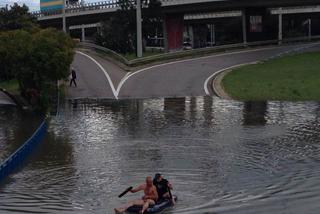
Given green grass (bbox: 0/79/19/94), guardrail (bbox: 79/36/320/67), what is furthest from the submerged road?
green grass (bbox: 0/79/19/94)

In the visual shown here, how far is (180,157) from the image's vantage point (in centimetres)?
2394

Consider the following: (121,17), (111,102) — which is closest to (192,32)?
(121,17)

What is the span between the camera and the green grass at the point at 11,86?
50825mm

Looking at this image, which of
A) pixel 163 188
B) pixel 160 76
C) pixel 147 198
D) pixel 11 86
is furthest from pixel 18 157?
pixel 11 86

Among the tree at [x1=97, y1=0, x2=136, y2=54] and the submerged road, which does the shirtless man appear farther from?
the tree at [x1=97, y1=0, x2=136, y2=54]

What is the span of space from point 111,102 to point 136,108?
368cm

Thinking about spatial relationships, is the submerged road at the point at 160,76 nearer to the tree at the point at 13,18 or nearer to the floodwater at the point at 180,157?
the floodwater at the point at 180,157

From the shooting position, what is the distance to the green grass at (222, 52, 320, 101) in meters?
42.2

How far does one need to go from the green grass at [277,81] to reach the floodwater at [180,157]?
295 cm

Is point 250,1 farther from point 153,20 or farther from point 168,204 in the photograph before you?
point 168,204

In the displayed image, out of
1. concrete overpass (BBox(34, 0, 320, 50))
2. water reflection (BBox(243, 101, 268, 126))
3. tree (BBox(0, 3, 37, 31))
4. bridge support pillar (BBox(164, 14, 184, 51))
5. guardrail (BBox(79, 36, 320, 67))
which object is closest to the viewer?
water reflection (BBox(243, 101, 268, 126))

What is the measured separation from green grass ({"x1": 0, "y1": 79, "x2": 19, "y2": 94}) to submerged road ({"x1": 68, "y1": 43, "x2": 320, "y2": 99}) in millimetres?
5006

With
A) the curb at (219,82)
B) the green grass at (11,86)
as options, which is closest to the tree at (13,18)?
the green grass at (11,86)

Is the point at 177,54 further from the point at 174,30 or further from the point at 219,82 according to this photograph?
the point at 174,30
